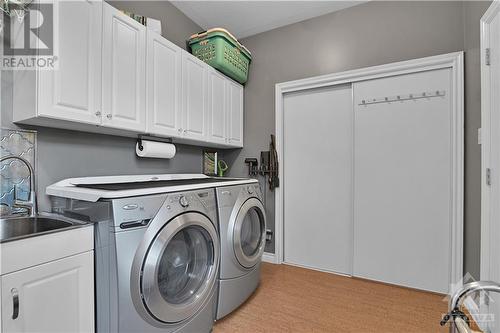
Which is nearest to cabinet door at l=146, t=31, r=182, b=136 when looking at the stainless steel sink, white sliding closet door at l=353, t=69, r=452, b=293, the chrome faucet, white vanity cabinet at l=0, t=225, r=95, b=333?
the chrome faucet

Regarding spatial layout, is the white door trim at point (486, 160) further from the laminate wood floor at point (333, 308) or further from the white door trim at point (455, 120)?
the laminate wood floor at point (333, 308)

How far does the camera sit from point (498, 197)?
4.75 ft

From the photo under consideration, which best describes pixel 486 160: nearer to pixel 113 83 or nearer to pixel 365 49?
pixel 365 49

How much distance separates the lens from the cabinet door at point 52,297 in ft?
3.13

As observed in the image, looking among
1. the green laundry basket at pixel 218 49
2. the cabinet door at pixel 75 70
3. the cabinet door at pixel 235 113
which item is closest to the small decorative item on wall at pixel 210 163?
the cabinet door at pixel 235 113

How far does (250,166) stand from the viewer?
2.92 m

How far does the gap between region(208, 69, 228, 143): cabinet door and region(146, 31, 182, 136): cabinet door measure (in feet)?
1.34

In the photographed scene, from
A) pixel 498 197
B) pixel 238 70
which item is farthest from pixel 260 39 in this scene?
pixel 498 197

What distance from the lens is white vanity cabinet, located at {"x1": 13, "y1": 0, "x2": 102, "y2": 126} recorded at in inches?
50.1

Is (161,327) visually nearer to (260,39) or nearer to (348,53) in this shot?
(348,53)

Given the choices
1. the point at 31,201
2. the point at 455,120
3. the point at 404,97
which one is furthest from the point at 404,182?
the point at 31,201

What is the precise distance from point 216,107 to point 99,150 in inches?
45.5

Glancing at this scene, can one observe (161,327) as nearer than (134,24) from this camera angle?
Yes

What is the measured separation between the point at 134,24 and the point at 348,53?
76.8 inches
